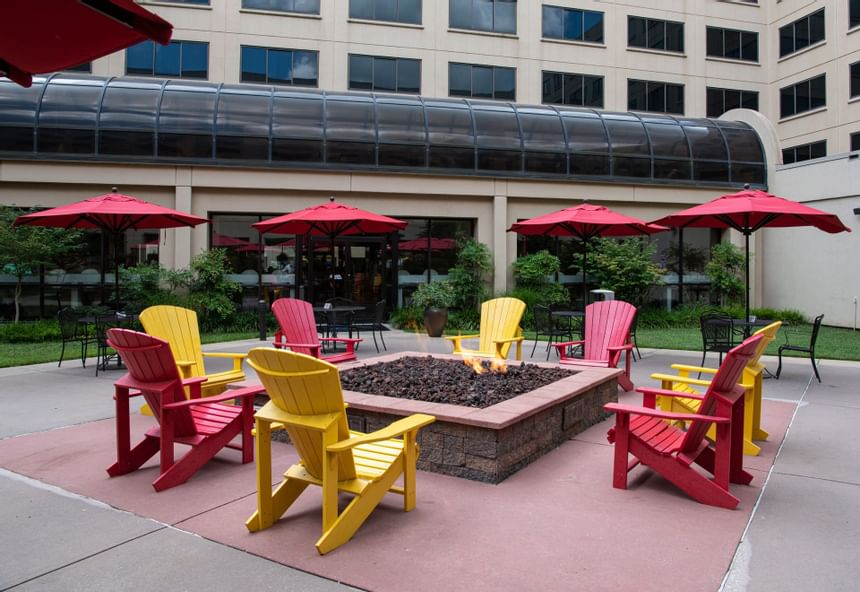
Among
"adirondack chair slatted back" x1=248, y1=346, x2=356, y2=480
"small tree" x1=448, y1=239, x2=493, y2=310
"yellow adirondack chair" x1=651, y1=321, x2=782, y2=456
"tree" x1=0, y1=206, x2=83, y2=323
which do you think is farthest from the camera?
Result: "small tree" x1=448, y1=239, x2=493, y2=310

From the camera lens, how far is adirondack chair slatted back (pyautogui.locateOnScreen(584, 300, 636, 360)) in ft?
25.5

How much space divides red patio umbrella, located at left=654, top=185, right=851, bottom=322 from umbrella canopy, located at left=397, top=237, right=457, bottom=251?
8921 mm

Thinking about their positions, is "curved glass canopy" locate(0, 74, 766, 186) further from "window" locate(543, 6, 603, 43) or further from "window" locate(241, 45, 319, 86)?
"window" locate(543, 6, 603, 43)

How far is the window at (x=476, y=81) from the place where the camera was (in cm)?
2348

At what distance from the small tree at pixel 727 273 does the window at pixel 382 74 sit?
41.6ft

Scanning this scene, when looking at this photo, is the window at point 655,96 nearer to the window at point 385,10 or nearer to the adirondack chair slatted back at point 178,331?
the window at point 385,10

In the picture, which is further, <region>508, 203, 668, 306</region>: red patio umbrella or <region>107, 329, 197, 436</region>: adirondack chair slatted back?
<region>508, 203, 668, 306</region>: red patio umbrella

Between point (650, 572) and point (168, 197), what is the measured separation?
1647 cm

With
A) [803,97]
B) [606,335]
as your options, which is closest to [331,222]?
[606,335]

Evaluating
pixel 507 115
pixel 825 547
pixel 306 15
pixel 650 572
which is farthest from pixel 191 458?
pixel 306 15

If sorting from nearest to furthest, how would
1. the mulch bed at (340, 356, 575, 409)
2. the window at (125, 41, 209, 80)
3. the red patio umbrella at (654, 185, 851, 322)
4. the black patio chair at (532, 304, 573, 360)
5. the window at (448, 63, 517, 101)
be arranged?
the mulch bed at (340, 356, 575, 409), the red patio umbrella at (654, 185, 851, 322), the black patio chair at (532, 304, 573, 360), the window at (125, 41, 209, 80), the window at (448, 63, 517, 101)

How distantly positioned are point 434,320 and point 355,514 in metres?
11.7

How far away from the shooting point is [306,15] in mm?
22125

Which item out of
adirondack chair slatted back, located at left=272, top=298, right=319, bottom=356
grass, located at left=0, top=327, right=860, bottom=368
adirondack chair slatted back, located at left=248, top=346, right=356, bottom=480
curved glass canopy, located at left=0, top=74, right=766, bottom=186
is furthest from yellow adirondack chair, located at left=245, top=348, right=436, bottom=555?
curved glass canopy, located at left=0, top=74, right=766, bottom=186
